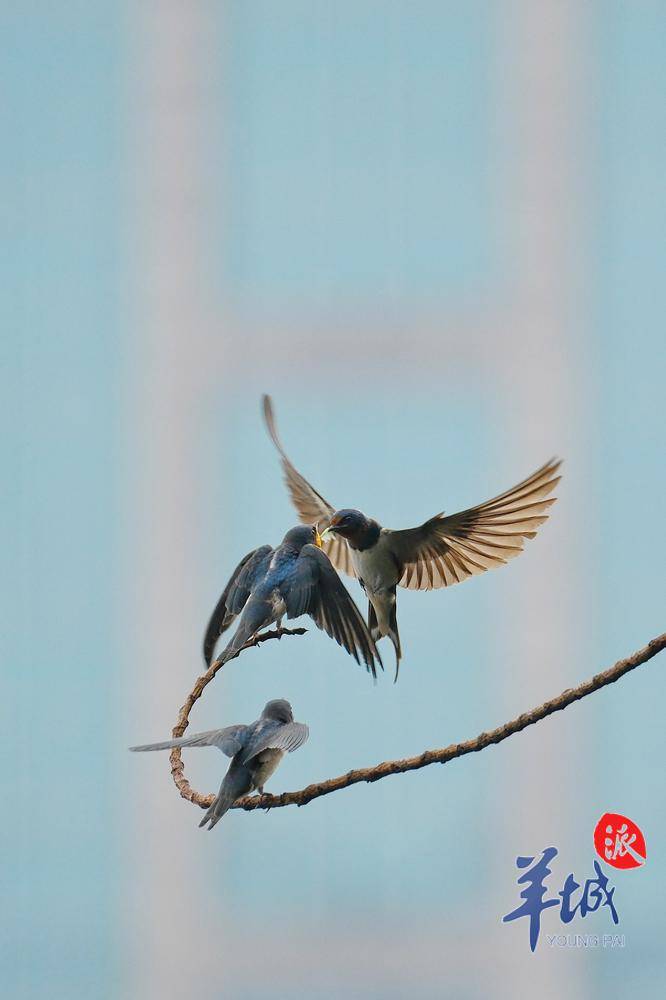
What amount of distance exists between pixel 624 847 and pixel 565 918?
0.03m

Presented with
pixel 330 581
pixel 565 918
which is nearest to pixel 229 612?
pixel 330 581

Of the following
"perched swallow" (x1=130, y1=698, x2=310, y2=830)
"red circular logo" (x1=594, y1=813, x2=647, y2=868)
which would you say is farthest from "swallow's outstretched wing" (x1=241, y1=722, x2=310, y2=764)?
"red circular logo" (x1=594, y1=813, x2=647, y2=868)

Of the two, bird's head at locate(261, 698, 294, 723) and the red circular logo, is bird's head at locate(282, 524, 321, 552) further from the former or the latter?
the red circular logo

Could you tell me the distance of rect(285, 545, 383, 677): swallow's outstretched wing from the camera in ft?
0.87

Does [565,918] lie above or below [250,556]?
below

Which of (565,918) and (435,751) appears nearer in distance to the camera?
(435,751)

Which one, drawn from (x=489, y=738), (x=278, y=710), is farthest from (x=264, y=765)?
(x=489, y=738)

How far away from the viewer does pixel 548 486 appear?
11.7 inches

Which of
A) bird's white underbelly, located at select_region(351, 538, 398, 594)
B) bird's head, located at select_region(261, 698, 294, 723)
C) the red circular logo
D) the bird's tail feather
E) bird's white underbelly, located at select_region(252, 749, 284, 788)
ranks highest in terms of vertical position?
bird's white underbelly, located at select_region(351, 538, 398, 594)

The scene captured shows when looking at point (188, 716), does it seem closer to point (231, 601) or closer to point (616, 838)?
point (231, 601)

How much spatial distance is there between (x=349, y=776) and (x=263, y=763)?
0.12 metres

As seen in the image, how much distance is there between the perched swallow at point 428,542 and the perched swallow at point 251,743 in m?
0.03

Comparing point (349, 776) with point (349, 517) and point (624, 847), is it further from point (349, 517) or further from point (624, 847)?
point (624, 847)


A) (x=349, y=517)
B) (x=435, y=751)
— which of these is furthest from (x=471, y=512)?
(x=435, y=751)
